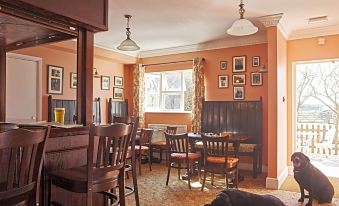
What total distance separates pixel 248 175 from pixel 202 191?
1412 millimetres

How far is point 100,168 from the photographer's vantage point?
1.84 metres

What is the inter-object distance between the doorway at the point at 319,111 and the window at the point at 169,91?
249 centimetres

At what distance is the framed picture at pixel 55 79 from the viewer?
497 cm

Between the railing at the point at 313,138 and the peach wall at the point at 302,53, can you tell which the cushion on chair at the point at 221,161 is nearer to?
the peach wall at the point at 302,53

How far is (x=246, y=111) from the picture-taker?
5.38m

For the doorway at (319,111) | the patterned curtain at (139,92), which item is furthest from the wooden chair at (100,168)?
the doorway at (319,111)

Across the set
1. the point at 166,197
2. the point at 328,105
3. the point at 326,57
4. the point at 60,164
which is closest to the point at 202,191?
the point at 166,197

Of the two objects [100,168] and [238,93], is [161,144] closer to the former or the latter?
[238,93]

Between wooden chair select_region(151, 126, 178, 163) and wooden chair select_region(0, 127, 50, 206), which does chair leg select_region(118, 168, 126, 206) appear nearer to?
wooden chair select_region(0, 127, 50, 206)

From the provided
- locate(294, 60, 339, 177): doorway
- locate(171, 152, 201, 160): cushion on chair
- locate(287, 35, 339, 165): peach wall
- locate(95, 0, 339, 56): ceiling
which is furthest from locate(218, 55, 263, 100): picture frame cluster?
locate(171, 152, 201, 160): cushion on chair

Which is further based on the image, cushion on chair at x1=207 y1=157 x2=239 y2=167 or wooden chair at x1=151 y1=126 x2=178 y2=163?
wooden chair at x1=151 y1=126 x2=178 y2=163

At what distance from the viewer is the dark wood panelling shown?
524 centimetres

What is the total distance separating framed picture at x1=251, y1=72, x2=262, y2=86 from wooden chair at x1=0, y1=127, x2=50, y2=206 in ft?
15.0

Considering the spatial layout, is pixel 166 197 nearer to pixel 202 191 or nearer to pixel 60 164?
pixel 202 191
